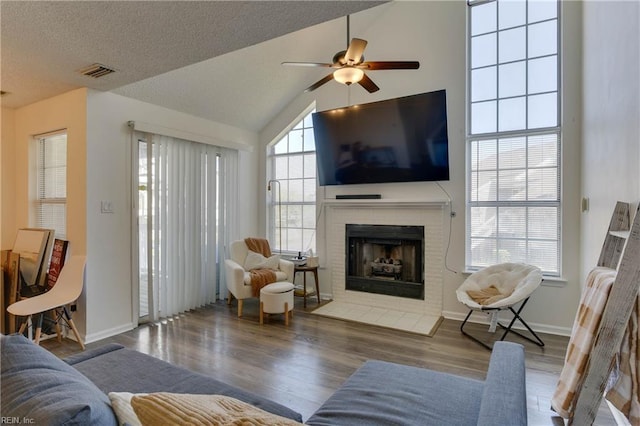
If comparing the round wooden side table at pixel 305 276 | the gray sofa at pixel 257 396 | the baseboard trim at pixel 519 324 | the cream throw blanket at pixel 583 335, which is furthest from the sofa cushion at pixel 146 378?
the baseboard trim at pixel 519 324

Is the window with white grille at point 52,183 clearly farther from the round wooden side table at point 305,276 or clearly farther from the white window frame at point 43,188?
the round wooden side table at point 305,276

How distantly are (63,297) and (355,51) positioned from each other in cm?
339

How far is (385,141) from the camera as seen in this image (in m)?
4.34

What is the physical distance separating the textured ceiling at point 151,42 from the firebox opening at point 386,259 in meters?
2.65

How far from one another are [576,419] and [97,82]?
4.28 metres

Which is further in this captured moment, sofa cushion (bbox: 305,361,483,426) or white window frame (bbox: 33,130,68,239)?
white window frame (bbox: 33,130,68,239)

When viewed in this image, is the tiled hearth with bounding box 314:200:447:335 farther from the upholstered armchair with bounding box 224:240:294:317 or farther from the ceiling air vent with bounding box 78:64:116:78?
the ceiling air vent with bounding box 78:64:116:78

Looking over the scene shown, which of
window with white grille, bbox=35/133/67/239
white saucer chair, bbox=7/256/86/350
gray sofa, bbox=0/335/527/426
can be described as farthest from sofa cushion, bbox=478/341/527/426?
window with white grille, bbox=35/133/67/239

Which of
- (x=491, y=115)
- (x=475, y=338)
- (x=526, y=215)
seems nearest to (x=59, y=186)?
(x=475, y=338)

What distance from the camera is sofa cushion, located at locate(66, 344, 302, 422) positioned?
1396 millimetres

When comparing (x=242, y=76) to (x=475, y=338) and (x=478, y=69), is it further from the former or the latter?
(x=475, y=338)

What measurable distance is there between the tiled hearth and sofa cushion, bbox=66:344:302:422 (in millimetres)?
2630

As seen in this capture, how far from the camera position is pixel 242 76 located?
4.33 meters

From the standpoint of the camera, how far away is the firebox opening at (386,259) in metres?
4.38
